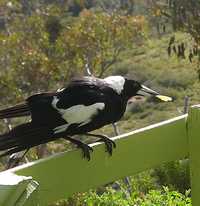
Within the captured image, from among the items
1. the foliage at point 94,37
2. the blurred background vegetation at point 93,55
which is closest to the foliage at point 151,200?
the blurred background vegetation at point 93,55

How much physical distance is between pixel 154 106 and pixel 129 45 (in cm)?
249

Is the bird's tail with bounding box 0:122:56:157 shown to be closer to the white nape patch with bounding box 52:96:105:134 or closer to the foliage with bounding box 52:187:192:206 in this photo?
the white nape patch with bounding box 52:96:105:134

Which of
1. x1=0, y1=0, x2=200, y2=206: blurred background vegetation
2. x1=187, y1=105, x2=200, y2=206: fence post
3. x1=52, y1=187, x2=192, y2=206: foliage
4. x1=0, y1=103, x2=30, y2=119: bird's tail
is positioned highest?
x1=0, y1=103, x2=30, y2=119: bird's tail

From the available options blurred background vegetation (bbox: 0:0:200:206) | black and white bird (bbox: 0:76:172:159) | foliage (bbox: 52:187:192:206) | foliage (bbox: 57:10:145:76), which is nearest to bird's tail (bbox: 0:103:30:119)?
black and white bird (bbox: 0:76:172:159)

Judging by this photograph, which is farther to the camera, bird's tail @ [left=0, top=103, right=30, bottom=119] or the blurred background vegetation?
the blurred background vegetation

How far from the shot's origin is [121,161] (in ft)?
6.00

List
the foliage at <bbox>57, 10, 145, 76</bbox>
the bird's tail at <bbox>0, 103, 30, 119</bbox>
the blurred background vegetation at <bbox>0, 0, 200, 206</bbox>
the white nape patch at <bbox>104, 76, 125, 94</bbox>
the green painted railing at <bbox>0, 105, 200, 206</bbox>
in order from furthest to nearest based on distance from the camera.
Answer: the foliage at <bbox>57, 10, 145, 76</bbox>
the blurred background vegetation at <bbox>0, 0, 200, 206</bbox>
the white nape patch at <bbox>104, 76, 125, 94</bbox>
the bird's tail at <bbox>0, 103, 30, 119</bbox>
the green painted railing at <bbox>0, 105, 200, 206</bbox>

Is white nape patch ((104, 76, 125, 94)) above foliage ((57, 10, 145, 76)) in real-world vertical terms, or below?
above

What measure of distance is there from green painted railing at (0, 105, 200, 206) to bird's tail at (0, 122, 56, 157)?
9.7 inches

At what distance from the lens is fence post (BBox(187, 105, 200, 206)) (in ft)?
6.07

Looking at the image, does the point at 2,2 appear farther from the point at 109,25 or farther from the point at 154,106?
the point at 154,106

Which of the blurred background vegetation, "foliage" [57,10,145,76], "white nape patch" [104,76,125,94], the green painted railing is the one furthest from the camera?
"foliage" [57,10,145,76]

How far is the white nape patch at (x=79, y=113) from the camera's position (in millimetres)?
2104

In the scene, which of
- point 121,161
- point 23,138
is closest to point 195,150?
point 121,161
